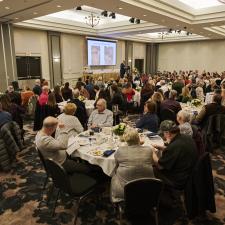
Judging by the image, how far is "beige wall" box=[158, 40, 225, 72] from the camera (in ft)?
55.3

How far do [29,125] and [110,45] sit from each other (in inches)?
406

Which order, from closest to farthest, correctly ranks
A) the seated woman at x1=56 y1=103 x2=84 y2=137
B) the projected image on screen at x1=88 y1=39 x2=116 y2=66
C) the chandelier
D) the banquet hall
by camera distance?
1. the banquet hall
2. the seated woman at x1=56 y1=103 x2=84 y2=137
3. the chandelier
4. the projected image on screen at x1=88 y1=39 x2=116 y2=66

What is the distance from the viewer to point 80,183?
9.48 ft

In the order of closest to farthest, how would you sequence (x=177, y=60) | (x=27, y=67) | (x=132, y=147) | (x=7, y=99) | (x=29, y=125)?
(x=132, y=147) → (x=7, y=99) → (x=29, y=125) → (x=27, y=67) → (x=177, y=60)

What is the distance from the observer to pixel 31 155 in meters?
4.93

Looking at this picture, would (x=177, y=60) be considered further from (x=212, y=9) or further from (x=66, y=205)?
(x=66, y=205)

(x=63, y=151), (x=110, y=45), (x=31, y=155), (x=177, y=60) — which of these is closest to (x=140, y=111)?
(x=31, y=155)

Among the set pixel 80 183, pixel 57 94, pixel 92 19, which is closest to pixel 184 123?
pixel 80 183

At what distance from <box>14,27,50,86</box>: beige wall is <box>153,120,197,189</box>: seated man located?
1009cm

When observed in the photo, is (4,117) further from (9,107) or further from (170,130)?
(170,130)

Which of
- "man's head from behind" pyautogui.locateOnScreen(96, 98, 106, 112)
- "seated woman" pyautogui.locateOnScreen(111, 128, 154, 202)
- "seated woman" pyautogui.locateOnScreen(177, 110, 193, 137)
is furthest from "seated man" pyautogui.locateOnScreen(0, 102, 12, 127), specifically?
"seated woman" pyautogui.locateOnScreen(177, 110, 193, 137)

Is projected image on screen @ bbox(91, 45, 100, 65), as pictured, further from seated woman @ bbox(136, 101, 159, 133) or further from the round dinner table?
the round dinner table

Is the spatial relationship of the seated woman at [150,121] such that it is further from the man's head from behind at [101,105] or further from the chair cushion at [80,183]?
the chair cushion at [80,183]

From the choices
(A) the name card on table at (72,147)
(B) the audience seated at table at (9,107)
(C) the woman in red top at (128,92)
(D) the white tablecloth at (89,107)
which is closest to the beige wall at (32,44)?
(C) the woman in red top at (128,92)
